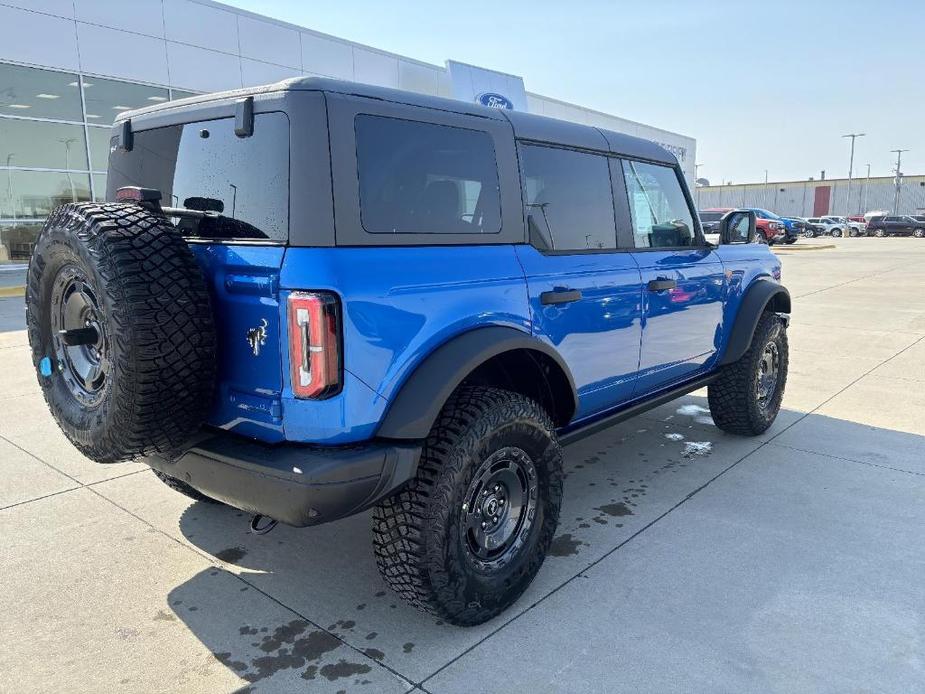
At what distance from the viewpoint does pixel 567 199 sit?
10.5 ft

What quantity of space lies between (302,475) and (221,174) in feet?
3.83

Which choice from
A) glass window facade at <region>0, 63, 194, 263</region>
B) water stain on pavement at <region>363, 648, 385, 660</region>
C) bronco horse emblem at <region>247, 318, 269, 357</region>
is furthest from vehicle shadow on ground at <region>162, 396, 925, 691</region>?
glass window facade at <region>0, 63, 194, 263</region>

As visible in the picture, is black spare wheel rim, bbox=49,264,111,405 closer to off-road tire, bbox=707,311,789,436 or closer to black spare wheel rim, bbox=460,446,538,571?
black spare wheel rim, bbox=460,446,538,571

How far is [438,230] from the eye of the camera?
8.31 feet

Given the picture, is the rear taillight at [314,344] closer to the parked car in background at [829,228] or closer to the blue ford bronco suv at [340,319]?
the blue ford bronco suv at [340,319]

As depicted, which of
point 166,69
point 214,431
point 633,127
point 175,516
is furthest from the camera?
point 633,127

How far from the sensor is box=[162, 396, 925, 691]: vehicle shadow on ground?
2.43 metres

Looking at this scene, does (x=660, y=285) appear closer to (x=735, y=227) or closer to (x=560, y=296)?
(x=560, y=296)

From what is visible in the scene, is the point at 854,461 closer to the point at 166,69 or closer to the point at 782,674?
the point at 782,674

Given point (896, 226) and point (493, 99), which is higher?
point (493, 99)

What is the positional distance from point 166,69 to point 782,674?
16.8 meters

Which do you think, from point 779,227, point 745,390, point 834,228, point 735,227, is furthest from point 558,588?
point 834,228

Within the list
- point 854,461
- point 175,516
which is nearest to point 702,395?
point 854,461

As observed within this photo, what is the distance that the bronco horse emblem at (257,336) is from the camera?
222cm
